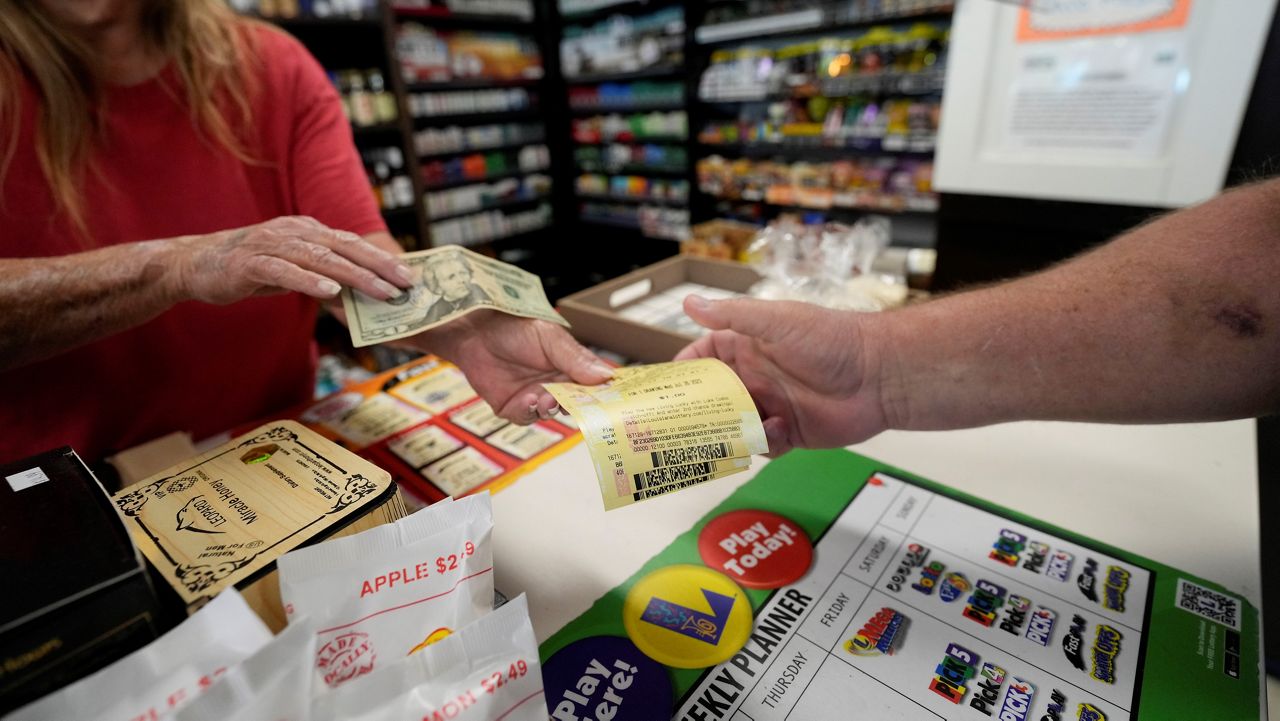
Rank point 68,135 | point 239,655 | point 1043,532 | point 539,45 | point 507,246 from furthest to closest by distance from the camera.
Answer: point 507,246 → point 539,45 → point 68,135 → point 1043,532 → point 239,655

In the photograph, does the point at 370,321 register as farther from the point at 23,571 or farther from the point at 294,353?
the point at 294,353

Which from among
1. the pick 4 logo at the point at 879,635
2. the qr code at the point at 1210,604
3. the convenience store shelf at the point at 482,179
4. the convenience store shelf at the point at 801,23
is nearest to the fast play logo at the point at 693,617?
the pick 4 logo at the point at 879,635

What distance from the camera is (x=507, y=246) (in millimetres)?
4906

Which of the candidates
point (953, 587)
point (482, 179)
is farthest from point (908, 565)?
point (482, 179)

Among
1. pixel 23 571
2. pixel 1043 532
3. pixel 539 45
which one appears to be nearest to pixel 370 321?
pixel 23 571

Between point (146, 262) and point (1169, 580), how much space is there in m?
1.32

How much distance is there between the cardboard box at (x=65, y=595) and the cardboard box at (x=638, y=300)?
0.92 metres

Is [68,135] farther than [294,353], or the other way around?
[294,353]

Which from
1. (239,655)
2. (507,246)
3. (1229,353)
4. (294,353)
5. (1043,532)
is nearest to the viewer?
(239,655)

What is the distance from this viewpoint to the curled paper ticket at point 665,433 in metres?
0.63

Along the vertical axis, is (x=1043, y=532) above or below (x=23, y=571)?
below

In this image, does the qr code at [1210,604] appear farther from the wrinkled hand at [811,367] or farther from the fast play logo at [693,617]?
the fast play logo at [693,617]

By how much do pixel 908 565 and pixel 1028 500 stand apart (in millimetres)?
264

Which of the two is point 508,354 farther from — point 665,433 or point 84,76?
point 84,76
